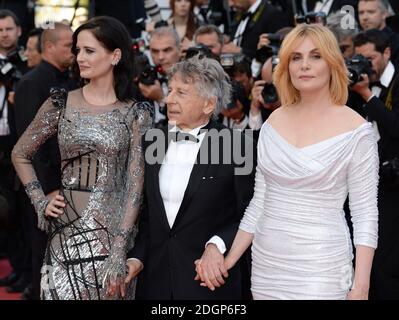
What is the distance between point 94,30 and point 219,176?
3.14 feet

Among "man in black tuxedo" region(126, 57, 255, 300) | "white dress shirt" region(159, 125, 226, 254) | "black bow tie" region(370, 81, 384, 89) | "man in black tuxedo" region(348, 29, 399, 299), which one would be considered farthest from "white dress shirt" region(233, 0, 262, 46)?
"white dress shirt" region(159, 125, 226, 254)

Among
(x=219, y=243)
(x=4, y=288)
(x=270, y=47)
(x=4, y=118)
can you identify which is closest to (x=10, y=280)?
(x=4, y=288)

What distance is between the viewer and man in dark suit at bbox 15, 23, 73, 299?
18.2ft

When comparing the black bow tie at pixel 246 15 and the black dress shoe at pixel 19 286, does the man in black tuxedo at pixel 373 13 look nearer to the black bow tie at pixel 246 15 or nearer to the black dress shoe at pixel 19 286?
the black bow tie at pixel 246 15

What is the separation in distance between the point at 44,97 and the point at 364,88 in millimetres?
2019

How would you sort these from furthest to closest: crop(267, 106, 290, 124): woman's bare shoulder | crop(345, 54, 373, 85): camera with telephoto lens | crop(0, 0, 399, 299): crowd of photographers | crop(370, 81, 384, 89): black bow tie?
crop(370, 81, 384, 89): black bow tie, crop(0, 0, 399, 299): crowd of photographers, crop(345, 54, 373, 85): camera with telephoto lens, crop(267, 106, 290, 124): woman's bare shoulder

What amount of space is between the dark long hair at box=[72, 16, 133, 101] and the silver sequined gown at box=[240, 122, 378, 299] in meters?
1.07

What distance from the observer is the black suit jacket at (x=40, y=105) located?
218 inches

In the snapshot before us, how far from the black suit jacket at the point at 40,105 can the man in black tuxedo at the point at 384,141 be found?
6.15ft

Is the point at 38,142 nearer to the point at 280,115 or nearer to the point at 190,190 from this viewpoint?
the point at 190,190

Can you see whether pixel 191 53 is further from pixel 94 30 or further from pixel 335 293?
pixel 335 293

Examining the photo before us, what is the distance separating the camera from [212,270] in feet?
11.9

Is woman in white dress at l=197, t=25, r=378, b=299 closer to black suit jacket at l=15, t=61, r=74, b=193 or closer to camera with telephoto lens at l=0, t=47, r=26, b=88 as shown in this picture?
black suit jacket at l=15, t=61, r=74, b=193

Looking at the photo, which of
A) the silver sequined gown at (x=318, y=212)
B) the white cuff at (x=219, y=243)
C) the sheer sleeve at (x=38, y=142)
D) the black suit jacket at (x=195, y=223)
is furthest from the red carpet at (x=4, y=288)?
the silver sequined gown at (x=318, y=212)
